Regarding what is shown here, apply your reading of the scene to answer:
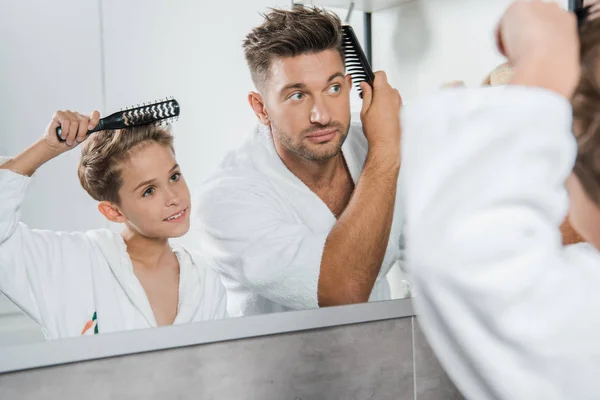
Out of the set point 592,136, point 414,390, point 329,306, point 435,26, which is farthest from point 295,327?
point 592,136

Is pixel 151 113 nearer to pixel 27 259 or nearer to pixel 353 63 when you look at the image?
pixel 27 259

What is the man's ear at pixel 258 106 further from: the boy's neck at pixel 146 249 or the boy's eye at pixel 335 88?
the boy's neck at pixel 146 249

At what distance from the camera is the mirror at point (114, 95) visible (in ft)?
3.28

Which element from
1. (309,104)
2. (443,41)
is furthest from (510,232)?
(443,41)

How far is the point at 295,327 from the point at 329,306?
0.09 m

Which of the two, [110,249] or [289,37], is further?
[289,37]

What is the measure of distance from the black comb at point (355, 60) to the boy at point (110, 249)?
43 cm

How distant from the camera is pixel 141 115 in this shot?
1.08 m

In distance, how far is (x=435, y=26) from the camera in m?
1.45

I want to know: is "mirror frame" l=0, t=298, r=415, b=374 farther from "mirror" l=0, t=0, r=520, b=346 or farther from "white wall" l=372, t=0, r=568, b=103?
"white wall" l=372, t=0, r=568, b=103

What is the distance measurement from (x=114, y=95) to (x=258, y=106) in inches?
11.0

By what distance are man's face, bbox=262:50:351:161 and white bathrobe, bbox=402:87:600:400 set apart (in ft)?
3.01

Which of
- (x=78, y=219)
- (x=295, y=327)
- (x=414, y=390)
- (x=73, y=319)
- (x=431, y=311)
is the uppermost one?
(x=431, y=311)

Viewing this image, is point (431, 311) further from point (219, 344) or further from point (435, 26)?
point (435, 26)
